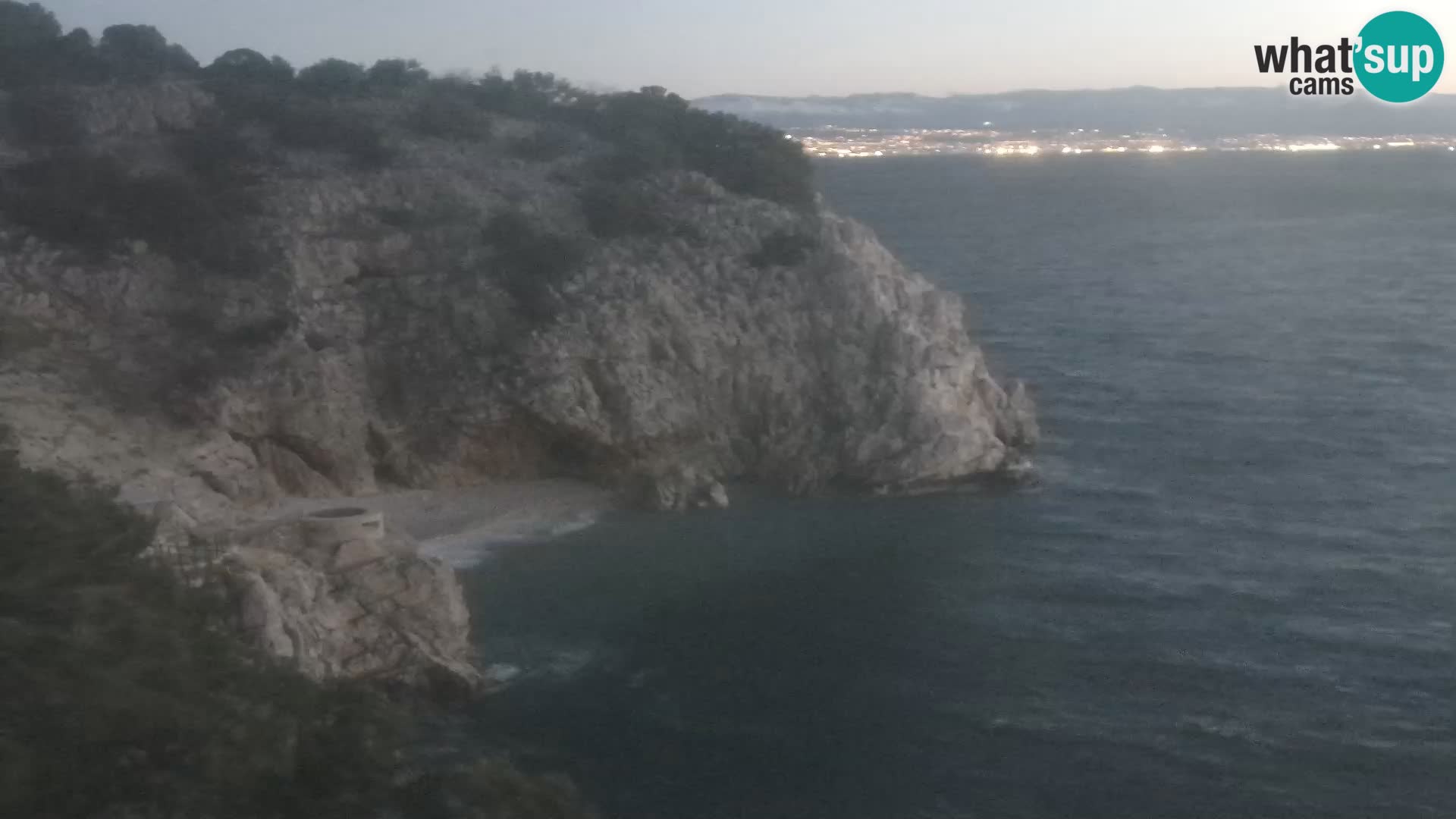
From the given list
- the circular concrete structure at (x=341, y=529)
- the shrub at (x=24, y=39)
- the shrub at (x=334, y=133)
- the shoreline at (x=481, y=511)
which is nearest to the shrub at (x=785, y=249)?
the shoreline at (x=481, y=511)

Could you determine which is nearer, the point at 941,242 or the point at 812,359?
the point at 812,359

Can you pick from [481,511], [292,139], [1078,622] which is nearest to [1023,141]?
[292,139]

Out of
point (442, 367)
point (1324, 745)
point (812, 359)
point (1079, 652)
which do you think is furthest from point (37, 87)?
point (1324, 745)

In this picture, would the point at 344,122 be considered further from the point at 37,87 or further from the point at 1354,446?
the point at 1354,446

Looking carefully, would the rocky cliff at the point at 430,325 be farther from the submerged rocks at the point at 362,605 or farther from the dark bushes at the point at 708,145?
the submerged rocks at the point at 362,605

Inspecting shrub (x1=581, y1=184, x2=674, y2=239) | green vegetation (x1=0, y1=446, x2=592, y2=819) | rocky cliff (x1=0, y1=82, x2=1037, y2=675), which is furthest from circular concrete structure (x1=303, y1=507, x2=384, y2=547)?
shrub (x1=581, y1=184, x2=674, y2=239)

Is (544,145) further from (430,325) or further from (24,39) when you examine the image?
(24,39)
